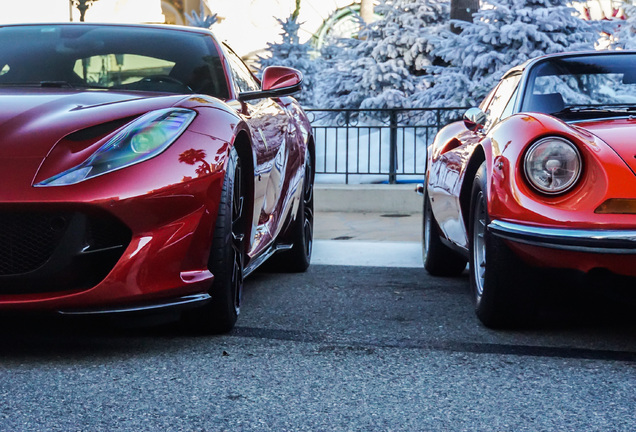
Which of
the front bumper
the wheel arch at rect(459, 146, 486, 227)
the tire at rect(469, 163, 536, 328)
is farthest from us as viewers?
the wheel arch at rect(459, 146, 486, 227)

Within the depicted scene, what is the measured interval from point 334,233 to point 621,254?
Answer: 4932 millimetres

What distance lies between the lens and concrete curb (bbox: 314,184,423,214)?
9742 mm

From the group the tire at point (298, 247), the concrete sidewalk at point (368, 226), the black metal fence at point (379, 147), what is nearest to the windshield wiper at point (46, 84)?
the tire at point (298, 247)

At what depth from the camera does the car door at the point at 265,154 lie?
13.0 ft

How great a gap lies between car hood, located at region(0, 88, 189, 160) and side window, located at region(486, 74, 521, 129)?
1.53 m

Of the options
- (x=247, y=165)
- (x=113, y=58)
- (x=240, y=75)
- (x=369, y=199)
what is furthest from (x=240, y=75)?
(x=369, y=199)

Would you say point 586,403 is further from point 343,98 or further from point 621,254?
point 343,98

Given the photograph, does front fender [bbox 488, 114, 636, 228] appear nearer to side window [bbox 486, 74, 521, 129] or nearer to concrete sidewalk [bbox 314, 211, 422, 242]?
side window [bbox 486, 74, 521, 129]

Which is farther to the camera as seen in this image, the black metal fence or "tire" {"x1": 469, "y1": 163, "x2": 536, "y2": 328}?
the black metal fence

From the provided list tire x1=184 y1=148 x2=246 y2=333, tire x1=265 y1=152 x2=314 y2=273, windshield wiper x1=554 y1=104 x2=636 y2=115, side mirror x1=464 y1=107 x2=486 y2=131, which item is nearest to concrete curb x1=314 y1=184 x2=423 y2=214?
tire x1=265 y1=152 x2=314 y2=273

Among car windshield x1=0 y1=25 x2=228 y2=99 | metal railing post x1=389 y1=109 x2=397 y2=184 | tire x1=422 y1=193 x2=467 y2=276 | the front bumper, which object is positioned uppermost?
car windshield x1=0 y1=25 x2=228 y2=99

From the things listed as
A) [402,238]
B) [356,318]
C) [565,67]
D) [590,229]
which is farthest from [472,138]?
[402,238]

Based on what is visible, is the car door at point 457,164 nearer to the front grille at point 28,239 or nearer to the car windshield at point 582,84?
the car windshield at point 582,84

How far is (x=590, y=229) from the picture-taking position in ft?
9.90
